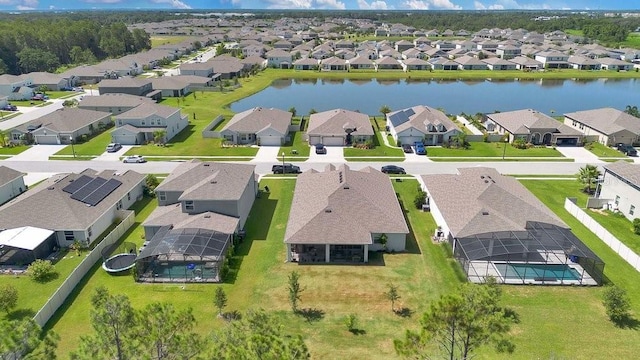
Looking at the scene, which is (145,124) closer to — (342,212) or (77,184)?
(77,184)

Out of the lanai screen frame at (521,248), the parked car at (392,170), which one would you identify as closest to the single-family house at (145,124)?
the parked car at (392,170)

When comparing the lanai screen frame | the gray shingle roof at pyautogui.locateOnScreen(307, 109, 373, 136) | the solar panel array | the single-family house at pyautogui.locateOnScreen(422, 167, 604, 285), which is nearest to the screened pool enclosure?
the solar panel array

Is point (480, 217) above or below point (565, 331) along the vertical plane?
above

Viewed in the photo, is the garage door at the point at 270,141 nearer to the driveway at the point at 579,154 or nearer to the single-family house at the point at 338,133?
the single-family house at the point at 338,133

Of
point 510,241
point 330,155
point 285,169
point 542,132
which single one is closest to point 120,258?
point 285,169

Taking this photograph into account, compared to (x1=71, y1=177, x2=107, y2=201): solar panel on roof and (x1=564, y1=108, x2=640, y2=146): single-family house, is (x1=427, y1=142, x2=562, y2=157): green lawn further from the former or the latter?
(x1=71, y1=177, x2=107, y2=201): solar panel on roof

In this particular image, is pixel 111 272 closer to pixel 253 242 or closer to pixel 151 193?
pixel 253 242

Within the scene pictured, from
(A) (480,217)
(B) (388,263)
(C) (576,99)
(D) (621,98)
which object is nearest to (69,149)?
(B) (388,263)
